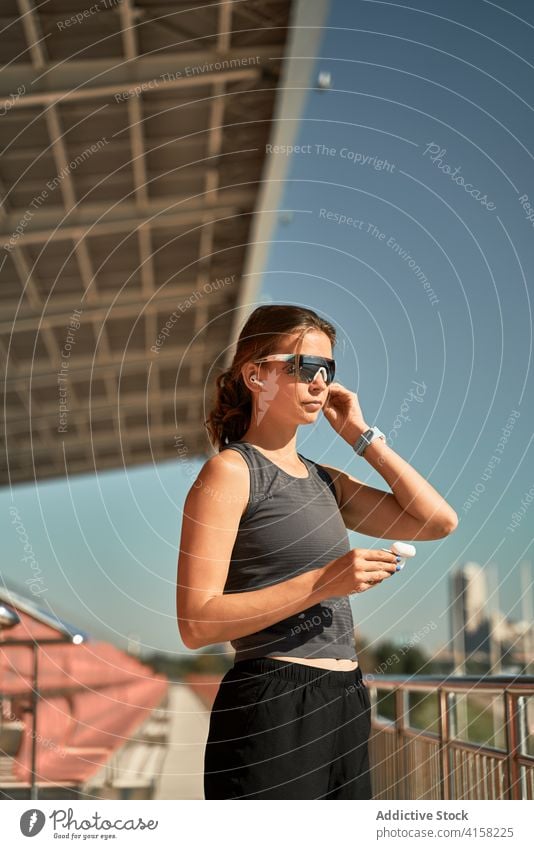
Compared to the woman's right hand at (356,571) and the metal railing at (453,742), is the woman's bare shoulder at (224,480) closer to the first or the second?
the woman's right hand at (356,571)

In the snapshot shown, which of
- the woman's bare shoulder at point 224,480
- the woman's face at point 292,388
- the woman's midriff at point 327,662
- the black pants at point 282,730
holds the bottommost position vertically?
the black pants at point 282,730

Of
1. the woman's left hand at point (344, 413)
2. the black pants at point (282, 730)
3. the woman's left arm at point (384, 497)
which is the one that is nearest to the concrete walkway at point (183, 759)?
the black pants at point (282, 730)

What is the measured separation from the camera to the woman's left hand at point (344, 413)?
222 centimetres

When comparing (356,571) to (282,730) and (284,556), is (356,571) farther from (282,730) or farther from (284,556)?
(282,730)

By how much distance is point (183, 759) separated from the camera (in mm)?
9070

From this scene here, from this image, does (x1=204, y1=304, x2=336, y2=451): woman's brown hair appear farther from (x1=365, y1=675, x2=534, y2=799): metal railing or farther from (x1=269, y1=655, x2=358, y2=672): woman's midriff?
(x1=365, y1=675, x2=534, y2=799): metal railing

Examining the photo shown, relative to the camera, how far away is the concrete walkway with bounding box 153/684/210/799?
6227mm

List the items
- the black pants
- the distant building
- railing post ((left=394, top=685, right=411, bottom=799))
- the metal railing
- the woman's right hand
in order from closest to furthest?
the woman's right hand → the black pants → the metal railing → the distant building → railing post ((left=394, top=685, right=411, bottom=799))

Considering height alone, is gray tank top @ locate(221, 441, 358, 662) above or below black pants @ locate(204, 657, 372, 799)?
above

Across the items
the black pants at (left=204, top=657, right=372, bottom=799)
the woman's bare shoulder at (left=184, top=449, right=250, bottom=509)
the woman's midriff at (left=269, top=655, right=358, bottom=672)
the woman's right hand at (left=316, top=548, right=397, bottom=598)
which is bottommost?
the black pants at (left=204, top=657, right=372, bottom=799)

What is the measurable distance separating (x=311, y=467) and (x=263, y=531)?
255 millimetres

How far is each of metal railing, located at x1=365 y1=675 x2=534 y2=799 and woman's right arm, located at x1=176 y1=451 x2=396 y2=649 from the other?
4.27 feet

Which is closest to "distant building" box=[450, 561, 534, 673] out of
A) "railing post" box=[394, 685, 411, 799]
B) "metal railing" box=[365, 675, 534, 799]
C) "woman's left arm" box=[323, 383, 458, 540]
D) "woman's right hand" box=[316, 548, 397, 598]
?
"metal railing" box=[365, 675, 534, 799]
